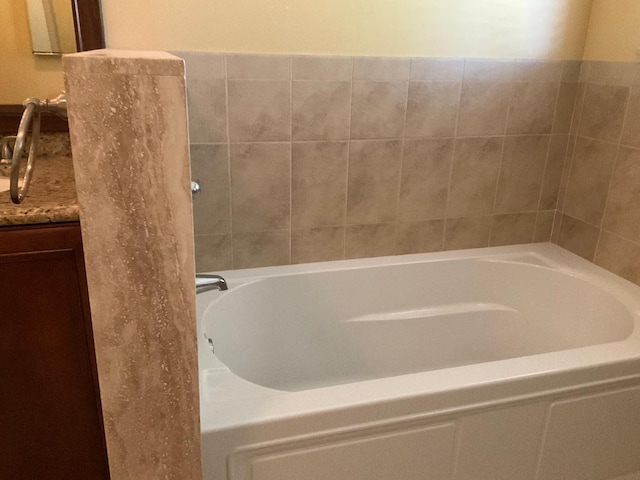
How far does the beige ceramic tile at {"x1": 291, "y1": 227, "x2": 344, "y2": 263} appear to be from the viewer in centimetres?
192

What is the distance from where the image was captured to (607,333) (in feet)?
5.97

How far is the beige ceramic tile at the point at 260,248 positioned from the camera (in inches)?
73.5

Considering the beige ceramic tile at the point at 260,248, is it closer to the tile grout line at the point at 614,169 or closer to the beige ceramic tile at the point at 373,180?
the beige ceramic tile at the point at 373,180

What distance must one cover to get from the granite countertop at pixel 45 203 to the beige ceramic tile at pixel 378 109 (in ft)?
3.14

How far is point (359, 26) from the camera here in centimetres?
→ 173

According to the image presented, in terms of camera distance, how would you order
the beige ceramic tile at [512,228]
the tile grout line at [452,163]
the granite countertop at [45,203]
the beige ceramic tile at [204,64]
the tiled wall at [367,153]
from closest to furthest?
the granite countertop at [45,203] → the beige ceramic tile at [204,64] → the tiled wall at [367,153] → the tile grout line at [452,163] → the beige ceramic tile at [512,228]

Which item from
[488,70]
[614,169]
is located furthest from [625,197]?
[488,70]

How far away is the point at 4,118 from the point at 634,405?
79.9 inches

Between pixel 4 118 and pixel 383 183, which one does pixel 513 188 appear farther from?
pixel 4 118

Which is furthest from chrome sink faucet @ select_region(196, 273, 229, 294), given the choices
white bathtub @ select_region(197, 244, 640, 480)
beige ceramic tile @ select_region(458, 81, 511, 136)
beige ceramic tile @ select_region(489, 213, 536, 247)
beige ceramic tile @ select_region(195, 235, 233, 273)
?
beige ceramic tile @ select_region(489, 213, 536, 247)

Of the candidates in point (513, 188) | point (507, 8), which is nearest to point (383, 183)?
point (513, 188)

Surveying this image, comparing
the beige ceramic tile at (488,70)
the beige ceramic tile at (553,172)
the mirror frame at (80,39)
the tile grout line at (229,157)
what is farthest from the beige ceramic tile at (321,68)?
the beige ceramic tile at (553,172)

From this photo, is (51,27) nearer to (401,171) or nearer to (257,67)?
(257,67)

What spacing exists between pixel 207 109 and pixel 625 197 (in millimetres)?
1530
